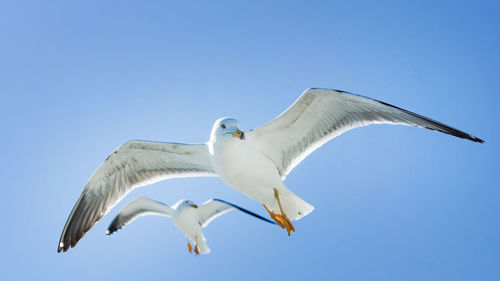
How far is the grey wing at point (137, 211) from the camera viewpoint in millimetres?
9828

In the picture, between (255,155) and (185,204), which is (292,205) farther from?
(185,204)

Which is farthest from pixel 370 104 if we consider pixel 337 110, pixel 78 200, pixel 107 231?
pixel 107 231

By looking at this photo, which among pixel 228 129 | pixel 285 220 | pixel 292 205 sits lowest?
pixel 285 220

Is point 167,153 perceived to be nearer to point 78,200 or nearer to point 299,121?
point 78,200

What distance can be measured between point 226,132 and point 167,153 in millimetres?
1537

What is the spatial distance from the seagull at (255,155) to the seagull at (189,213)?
357 cm

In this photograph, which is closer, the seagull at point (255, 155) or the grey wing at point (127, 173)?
the seagull at point (255, 155)

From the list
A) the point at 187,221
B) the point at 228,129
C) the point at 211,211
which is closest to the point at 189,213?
the point at 187,221

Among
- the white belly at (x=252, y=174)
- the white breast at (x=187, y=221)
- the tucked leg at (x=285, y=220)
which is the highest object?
the white breast at (x=187, y=221)

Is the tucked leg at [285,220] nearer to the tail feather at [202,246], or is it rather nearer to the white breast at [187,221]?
the white breast at [187,221]

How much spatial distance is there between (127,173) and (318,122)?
8.90 ft

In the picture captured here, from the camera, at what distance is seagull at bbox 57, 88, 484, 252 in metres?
5.68

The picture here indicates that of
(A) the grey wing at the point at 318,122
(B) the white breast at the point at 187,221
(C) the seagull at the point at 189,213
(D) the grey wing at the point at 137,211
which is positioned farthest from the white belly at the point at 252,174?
(B) the white breast at the point at 187,221

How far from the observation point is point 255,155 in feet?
19.1
